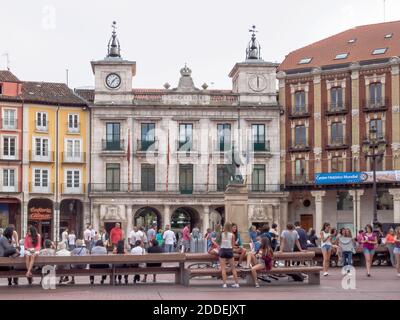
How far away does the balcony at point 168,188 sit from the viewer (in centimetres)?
6844

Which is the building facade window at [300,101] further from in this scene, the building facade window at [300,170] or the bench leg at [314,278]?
the bench leg at [314,278]

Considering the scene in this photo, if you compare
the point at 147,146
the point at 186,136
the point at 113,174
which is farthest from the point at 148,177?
the point at 186,136

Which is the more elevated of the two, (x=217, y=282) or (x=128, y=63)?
(x=128, y=63)

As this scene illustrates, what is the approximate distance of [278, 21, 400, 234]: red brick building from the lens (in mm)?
66625

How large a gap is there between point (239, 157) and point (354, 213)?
10.1 m

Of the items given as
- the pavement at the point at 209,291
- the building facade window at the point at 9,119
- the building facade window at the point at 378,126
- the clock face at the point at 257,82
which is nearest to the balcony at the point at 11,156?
the building facade window at the point at 9,119

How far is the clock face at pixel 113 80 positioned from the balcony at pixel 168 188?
790 cm

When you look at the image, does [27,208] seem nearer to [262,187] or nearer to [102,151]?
[102,151]

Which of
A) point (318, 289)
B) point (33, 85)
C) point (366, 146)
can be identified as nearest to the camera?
point (318, 289)

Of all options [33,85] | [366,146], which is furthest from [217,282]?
[33,85]

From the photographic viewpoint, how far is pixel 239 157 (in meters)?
69.9

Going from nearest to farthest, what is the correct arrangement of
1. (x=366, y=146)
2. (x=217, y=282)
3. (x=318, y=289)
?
1. (x=318, y=289)
2. (x=217, y=282)
3. (x=366, y=146)

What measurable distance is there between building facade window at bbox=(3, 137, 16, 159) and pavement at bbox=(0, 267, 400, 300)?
43574 millimetres

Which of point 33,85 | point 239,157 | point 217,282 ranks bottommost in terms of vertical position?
point 217,282
